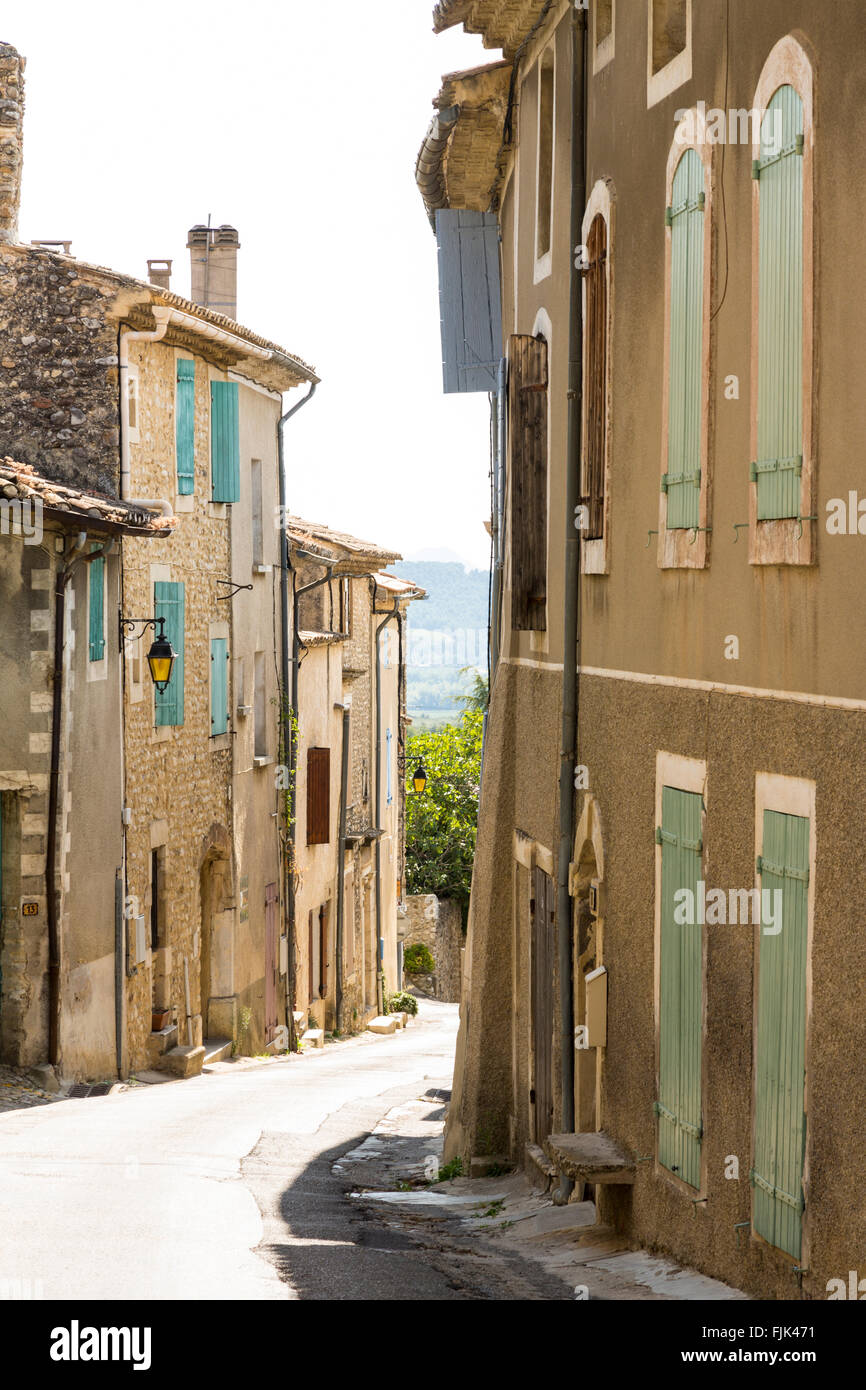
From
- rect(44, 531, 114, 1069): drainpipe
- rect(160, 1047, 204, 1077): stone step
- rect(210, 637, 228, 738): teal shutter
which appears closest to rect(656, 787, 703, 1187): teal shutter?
rect(44, 531, 114, 1069): drainpipe

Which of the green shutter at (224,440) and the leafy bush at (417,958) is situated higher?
the green shutter at (224,440)

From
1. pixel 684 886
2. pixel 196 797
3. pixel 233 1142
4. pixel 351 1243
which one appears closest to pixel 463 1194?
pixel 233 1142

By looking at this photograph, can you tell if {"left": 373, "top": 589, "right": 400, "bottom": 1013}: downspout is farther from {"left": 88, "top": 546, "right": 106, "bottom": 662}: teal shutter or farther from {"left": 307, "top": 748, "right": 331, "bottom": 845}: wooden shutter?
{"left": 88, "top": 546, "right": 106, "bottom": 662}: teal shutter

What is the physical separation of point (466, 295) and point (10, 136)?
6.33 meters

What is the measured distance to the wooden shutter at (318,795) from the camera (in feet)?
89.6

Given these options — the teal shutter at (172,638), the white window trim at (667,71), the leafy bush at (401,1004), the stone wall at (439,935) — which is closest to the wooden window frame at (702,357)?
the white window trim at (667,71)

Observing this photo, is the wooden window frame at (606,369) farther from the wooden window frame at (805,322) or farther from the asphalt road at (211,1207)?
the asphalt road at (211,1207)

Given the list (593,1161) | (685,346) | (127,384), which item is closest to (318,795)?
(127,384)

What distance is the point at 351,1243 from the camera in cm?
858

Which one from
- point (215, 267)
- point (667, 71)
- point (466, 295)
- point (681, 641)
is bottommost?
point (681, 641)

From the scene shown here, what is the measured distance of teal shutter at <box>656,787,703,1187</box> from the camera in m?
7.34

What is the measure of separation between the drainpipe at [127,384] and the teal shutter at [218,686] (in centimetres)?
354

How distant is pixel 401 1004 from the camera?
34.2 meters

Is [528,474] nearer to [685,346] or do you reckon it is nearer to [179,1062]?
[685,346]
